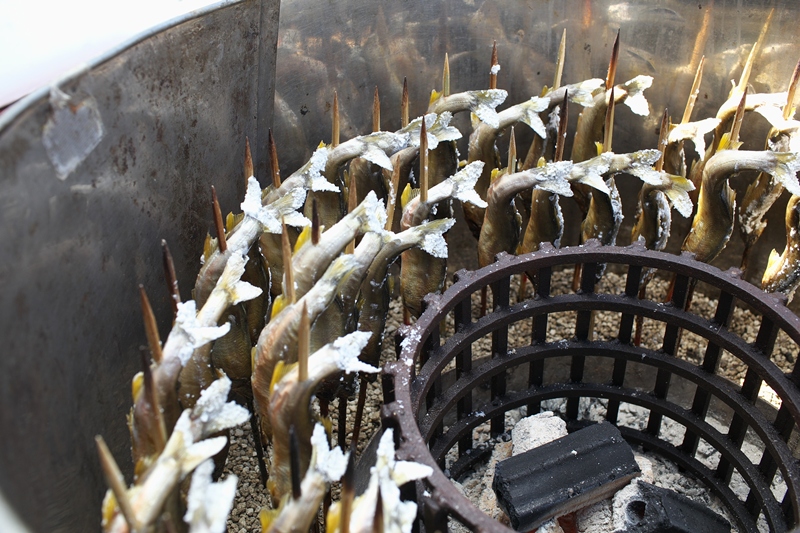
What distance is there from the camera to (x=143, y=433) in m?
2.46

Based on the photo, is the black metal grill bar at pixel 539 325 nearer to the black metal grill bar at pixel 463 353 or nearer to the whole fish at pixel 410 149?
the black metal grill bar at pixel 463 353

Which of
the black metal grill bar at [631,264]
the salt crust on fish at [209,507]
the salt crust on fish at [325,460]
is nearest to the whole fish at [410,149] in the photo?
the black metal grill bar at [631,264]

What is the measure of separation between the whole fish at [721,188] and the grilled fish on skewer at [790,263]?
31 centimetres

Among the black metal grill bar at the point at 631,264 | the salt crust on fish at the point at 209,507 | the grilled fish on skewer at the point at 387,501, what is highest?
the salt crust on fish at the point at 209,507

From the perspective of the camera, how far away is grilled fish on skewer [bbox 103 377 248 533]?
210 centimetres

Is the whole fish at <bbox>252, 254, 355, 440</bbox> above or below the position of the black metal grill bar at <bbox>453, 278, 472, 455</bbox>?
above

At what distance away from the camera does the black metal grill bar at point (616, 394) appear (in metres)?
2.90

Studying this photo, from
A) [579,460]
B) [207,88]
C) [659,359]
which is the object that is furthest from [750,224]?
[207,88]

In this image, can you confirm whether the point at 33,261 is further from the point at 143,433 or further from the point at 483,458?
the point at 483,458

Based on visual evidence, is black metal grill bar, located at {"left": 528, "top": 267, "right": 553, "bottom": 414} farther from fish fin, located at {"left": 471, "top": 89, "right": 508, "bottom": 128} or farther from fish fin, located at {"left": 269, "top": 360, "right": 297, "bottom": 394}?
fish fin, located at {"left": 269, "top": 360, "right": 297, "bottom": 394}

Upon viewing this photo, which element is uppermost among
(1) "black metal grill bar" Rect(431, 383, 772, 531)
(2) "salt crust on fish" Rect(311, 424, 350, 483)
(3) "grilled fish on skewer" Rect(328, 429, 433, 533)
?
(2) "salt crust on fish" Rect(311, 424, 350, 483)

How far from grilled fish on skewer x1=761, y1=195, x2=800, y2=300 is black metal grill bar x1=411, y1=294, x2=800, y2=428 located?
1.02m

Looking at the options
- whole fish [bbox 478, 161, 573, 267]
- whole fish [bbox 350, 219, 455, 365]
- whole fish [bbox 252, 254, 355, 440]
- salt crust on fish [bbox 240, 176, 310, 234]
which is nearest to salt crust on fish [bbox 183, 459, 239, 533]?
whole fish [bbox 252, 254, 355, 440]

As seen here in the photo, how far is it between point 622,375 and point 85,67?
8.73ft
